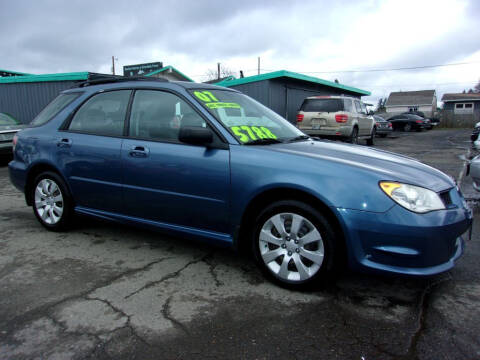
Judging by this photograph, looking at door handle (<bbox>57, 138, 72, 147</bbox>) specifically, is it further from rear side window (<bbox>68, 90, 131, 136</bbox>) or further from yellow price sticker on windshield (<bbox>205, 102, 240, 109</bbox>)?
yellow price sticker on windshield (<bbox>205, 102, 240, 109</bbox>)

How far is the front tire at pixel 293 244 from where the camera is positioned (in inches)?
104

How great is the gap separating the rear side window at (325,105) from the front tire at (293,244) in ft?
34.5

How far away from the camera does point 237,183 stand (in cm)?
290

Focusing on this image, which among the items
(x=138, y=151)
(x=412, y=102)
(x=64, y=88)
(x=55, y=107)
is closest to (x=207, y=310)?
(x=138, y=151)

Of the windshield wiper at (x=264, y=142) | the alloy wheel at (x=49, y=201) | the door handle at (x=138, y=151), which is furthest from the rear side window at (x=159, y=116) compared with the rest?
the alloy wheel at (x=49, y=201)

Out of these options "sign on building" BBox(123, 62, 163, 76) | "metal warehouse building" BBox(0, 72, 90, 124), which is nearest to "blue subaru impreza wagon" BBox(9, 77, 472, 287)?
"metal warehouse building" BBox(0, 72, 90, 124)

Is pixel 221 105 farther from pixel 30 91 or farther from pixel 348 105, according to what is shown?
pixel 30 91

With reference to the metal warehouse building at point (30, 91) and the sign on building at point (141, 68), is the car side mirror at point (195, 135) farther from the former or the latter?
the sign on building at point (141, 68)

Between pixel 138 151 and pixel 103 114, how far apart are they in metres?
0.76

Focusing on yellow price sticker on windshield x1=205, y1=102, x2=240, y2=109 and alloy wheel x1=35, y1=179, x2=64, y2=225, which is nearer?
yellow price sticker on windshield x1=205, y1=102, x2=240, y2=109

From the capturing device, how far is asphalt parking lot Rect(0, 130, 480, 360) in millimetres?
2137

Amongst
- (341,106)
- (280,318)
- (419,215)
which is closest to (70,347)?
(280,318)

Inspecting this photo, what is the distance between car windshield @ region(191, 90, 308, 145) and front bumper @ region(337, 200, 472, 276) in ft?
3.46

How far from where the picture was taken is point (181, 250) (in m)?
3.67
